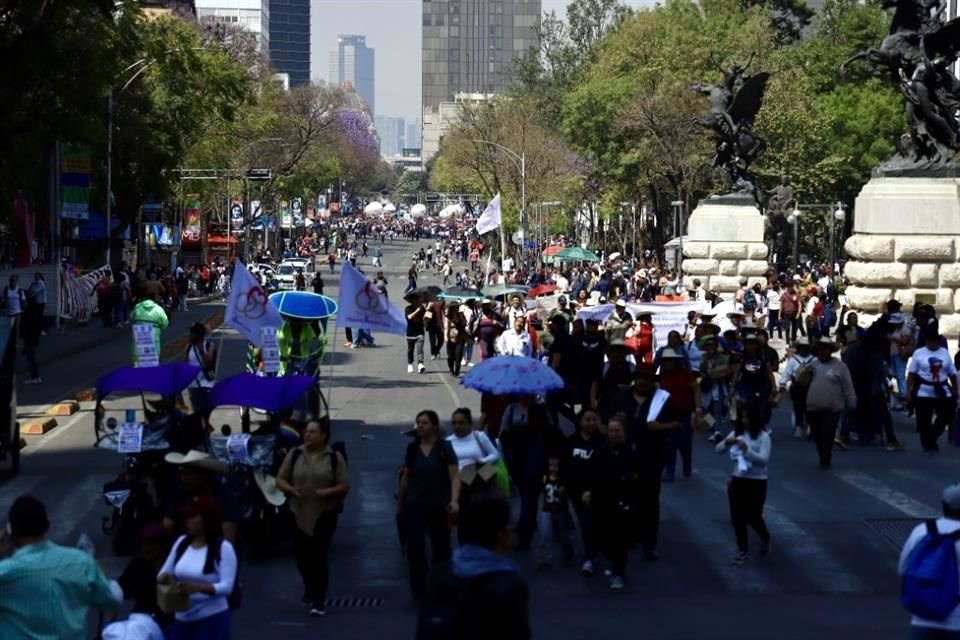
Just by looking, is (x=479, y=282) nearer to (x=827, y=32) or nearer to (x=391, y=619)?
(x=827, y=32)

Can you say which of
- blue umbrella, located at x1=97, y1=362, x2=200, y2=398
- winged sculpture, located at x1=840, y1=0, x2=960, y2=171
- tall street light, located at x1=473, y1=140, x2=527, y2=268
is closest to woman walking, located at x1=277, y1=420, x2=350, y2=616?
blue umbrella, located at x1=97, y1=362, x2=200, y2=398

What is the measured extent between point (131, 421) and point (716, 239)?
90.0ft

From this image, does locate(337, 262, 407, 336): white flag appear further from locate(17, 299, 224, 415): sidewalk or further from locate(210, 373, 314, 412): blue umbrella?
locate(17, 299, 224, 415): sidewalk

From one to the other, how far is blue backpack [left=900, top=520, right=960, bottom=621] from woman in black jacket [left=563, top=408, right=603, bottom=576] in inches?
205

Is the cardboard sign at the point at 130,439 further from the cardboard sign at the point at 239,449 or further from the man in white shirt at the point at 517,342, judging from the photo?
the man in white shirt at the point at 517,342

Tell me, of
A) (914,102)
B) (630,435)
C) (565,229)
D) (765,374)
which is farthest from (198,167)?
(630,435)

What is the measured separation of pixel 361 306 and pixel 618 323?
348 inches

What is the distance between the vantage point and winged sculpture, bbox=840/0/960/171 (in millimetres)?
30438

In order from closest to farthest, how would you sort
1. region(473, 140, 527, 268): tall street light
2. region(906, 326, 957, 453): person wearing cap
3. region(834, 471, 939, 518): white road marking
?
region(834, 471, 939, 518): white road marking → region(906, 326, 957, 453): person wearing cap → region(473, 140, 527, 268): tall street light

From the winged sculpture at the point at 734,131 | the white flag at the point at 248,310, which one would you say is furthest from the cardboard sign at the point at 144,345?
the winged sculpture at the point at 734,131

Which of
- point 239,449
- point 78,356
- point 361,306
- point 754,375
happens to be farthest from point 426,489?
point 78,356

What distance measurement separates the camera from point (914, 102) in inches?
1197

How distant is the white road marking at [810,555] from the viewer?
45.5 feet

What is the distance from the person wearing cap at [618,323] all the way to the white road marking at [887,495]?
229 inches
